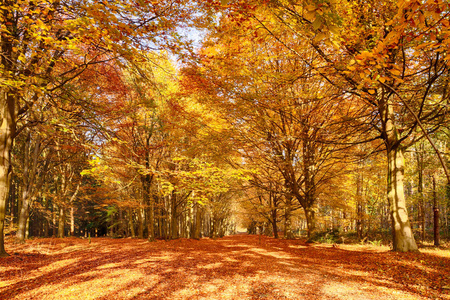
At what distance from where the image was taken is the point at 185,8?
544 centimetres

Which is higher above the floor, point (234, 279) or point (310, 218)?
point (310, 218)

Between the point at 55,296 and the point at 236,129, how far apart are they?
296 inches

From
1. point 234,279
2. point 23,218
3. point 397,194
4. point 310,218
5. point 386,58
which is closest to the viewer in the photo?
point 386,58

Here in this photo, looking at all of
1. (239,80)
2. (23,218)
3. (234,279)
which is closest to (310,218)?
(234,279)

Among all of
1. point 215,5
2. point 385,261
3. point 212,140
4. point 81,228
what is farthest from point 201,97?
point 81,228

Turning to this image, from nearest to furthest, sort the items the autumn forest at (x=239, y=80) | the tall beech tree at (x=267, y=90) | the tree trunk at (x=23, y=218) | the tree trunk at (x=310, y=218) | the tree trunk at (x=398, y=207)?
1. the autumn forest at (x=239, y=80)
2. the tall beech tree at (x=267, y=90)
3. the tree trunk at (x=398, y=207)
4. the tree trunk at (x=310, y=218)
5. the tree trunk at (x=23, y=218)

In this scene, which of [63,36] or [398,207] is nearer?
[63,36]

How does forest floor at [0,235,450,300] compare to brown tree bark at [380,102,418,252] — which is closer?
forest floor at [0,235,450,300]

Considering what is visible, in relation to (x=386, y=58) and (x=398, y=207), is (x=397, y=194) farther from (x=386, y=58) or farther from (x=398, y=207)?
(x=386, y=58)

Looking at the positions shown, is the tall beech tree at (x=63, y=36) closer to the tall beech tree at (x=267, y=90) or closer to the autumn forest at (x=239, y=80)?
the autumn forest at (x=239, y=80)

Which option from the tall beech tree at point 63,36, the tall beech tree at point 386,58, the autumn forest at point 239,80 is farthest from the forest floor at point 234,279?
the tall beech tree at point 63,36

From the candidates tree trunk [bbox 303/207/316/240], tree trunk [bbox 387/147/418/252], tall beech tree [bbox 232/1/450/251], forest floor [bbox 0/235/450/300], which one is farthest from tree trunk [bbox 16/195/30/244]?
tree trunk [bbox 387/147/418/252]

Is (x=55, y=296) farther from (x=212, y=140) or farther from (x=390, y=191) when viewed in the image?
(x=390, y=191)

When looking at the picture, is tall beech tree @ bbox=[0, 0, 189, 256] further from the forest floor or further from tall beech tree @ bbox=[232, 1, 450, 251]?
the forest floor
